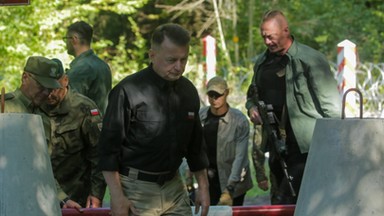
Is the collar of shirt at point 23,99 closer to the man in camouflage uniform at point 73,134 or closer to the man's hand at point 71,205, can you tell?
the man in camouflage uniform at point 73,134

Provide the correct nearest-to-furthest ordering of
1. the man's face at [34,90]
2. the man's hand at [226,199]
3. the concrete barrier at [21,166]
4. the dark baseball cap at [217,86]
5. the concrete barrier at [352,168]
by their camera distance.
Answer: the concrete barrier at [352,168] < the concrete barrier at [21,166] < the man's face at [34,90] < the man's hand at [226,199] < the dark baseball cap at [217,86]

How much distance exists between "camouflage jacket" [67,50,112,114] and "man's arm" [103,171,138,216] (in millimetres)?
3981

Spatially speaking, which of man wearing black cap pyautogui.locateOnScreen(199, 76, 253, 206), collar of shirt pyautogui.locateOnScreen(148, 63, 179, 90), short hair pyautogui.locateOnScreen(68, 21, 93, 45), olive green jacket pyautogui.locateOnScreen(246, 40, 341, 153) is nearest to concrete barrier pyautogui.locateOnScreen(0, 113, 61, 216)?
collar of shirt pyautogui.locateOnScreen(148, 63, 179, 90)

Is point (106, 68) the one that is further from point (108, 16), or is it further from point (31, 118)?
point (108, 16)

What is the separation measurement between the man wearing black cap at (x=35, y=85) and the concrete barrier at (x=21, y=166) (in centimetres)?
170

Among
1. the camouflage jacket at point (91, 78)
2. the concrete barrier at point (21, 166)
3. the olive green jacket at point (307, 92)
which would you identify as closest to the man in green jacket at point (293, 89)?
the olive green jacket at point (307, 92)

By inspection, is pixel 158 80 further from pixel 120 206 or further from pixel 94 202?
pixel 94 202

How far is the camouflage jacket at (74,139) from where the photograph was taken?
8195 mm

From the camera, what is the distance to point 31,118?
19.5 ft

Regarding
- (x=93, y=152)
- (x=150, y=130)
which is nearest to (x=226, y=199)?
(x=93, y=152)

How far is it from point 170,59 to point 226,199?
3.86 m

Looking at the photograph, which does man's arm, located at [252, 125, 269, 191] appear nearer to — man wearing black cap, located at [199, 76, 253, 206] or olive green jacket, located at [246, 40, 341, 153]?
man wearing black cap, located at [199, 76, 253, 206]

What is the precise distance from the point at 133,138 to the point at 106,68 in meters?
4.28

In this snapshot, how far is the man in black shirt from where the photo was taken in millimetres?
6543
